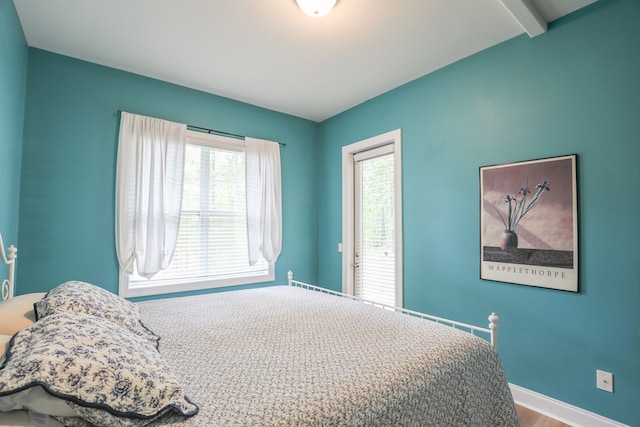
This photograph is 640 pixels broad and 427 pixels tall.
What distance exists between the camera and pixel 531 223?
2.14 meters

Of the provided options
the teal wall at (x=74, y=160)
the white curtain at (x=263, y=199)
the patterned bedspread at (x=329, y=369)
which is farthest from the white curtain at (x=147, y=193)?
the patterned bedspread at (x=329, y=369)

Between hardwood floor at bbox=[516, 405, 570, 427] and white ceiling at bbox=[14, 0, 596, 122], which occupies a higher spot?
white ceiling at bbox=[14, 0, 596, 122]

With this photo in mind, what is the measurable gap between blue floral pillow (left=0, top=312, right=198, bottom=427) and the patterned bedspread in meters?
0.10

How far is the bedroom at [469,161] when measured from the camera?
1836mm

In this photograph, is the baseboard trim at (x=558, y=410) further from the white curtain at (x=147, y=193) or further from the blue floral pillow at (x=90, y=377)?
the white curtain at (x=147, y=193)

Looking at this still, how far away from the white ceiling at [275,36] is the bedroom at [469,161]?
18 cm

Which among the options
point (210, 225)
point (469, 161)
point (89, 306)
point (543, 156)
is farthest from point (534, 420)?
point (210, 225)

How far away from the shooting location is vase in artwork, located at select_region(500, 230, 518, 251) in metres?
2.22

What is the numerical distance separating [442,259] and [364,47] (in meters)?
1.84

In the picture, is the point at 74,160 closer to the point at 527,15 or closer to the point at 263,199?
the point at 263,199

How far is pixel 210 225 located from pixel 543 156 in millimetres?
2933

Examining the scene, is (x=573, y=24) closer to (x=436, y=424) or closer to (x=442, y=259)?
(x=442, y=259)

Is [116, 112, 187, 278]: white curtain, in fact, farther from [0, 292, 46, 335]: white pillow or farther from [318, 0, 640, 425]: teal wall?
[318, 0, 640, 425]: teal wall

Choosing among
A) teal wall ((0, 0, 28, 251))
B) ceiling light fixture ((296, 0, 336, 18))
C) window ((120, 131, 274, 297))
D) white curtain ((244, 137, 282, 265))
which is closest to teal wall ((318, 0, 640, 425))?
ceiling light fixture ((296, 0, 336, 18))
